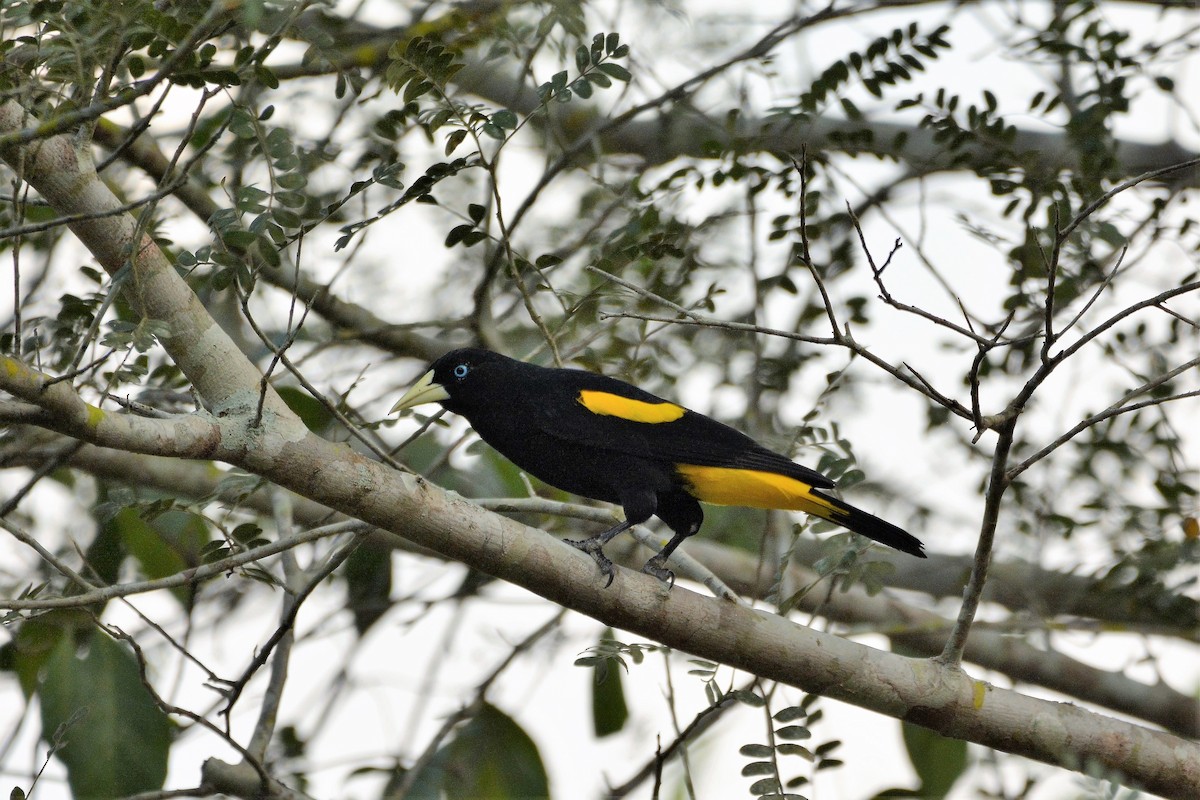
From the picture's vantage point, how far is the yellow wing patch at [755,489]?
3.50 m

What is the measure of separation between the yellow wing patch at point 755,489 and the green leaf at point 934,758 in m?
1.23

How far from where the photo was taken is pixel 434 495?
2.67 metres

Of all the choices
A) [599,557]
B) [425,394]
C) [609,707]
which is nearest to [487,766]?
[609,707]

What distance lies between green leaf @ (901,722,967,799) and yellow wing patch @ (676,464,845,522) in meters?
1.23

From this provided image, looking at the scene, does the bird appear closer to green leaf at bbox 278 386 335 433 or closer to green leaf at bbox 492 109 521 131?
green leaf at bbox 278 386 335 433

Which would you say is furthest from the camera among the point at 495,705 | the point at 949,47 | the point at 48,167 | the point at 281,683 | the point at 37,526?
the point at 37,526

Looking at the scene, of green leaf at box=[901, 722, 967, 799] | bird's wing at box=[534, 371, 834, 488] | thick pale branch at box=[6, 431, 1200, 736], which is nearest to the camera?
bird's wing at box=[534, 371, 834, 488]

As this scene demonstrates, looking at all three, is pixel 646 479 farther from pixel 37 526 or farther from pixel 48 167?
pixel 37 526

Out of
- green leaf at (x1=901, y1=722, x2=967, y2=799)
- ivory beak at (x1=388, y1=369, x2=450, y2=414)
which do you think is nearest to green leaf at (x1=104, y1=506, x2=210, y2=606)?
ivory beak at (x1=388, y1=369, x2=450, y2=414)

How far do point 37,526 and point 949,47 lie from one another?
3.82m

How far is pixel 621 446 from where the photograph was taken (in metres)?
3.59

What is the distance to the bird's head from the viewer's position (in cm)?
372

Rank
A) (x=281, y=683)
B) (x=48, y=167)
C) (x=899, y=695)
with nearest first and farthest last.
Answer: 1. (x=48, y=167)
2. (x=899, y=695)
3. (x=281, y=683)

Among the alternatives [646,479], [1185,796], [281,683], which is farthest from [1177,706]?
[281,683]
